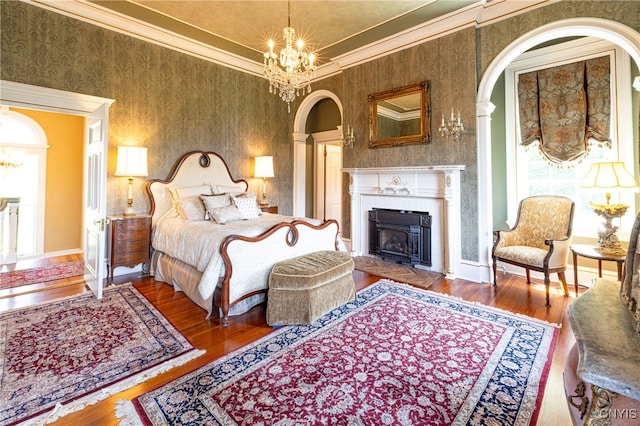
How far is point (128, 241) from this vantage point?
377 cm

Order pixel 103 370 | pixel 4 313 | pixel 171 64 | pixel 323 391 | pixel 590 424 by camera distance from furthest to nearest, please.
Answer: pixel 171 64 < pixel 4 313 < pixel 103 370 < pixel 323 391 < pixel 590 424

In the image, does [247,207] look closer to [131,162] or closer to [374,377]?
[131,162]

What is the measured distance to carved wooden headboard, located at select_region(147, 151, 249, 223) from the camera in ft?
13.9

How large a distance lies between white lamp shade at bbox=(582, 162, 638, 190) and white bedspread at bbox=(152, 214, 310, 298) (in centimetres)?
Answer: 342

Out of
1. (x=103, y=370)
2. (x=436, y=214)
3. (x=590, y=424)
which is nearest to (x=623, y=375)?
(x=590, y=424)

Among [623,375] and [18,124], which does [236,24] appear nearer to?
[18,124]

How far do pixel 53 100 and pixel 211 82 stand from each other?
86.2 inches

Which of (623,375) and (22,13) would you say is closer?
(623,375)

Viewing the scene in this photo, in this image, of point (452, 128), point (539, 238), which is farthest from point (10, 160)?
point (539, 238)

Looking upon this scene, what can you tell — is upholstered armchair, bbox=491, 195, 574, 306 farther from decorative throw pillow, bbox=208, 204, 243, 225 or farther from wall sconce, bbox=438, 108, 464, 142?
decorative throw pillow, bbox=208, 204, 243, 225

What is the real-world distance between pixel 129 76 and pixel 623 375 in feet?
17.5

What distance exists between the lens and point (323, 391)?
1698 millimetres

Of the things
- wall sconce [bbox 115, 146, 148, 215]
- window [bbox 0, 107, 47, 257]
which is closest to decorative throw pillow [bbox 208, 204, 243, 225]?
wall sconce [bbox 115, 146, 148, 215]

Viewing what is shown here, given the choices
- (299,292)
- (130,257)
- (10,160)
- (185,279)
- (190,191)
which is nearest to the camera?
(299,292)
